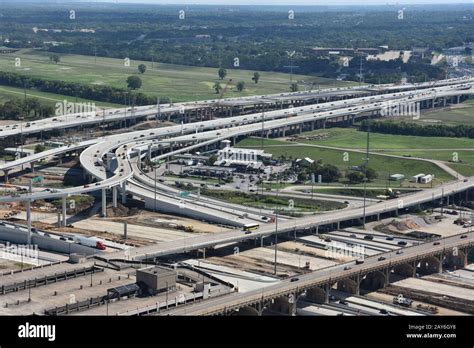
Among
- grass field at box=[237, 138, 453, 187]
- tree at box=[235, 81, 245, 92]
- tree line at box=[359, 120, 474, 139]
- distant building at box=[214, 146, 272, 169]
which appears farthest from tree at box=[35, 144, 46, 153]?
tree at box=[235, 81, 245, 92]

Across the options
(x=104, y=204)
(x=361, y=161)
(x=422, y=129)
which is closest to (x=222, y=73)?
(x=422, y=129)

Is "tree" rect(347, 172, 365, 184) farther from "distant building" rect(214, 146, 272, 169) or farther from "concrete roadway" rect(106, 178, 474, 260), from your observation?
"distant building" rect(214, 146, 272, 169)

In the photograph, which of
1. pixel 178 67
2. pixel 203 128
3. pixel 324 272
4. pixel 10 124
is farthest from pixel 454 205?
pixel 178 67

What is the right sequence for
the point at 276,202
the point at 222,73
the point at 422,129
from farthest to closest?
the point at 222,73 < the point at 422,129 < the point at 276,202

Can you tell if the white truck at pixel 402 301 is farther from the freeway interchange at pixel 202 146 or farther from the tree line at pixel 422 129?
the tree line at pixel 422 129

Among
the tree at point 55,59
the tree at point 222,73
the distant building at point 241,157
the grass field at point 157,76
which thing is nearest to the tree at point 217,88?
the grass field at point 157,76

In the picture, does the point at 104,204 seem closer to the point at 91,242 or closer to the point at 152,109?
the point at 91,242

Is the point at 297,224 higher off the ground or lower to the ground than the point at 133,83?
lower
